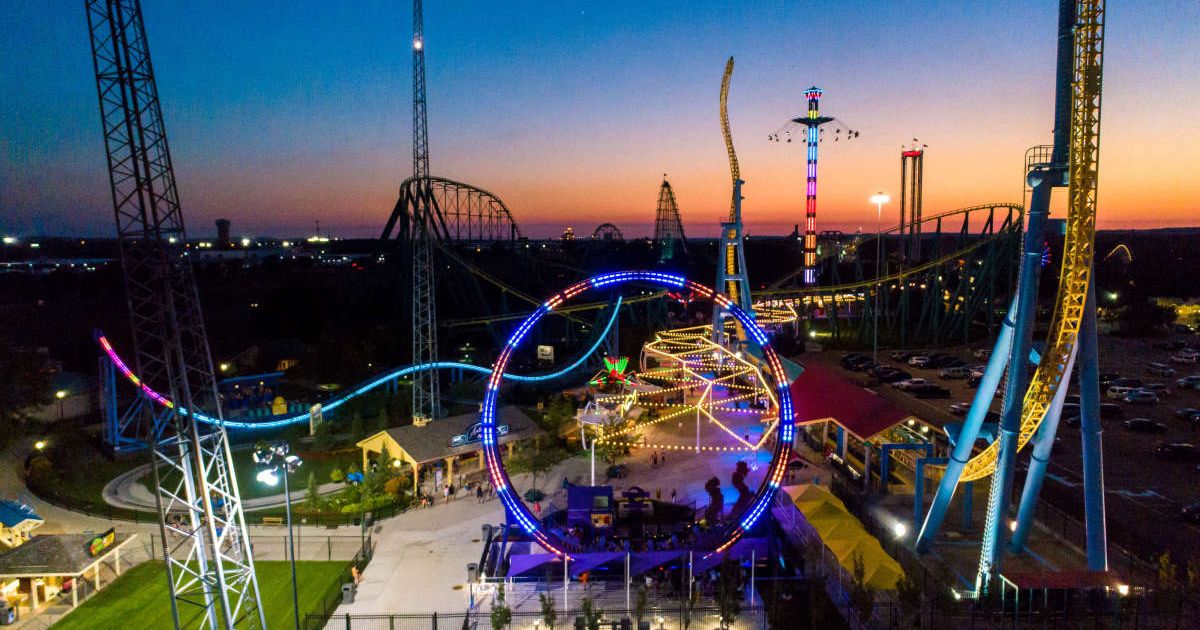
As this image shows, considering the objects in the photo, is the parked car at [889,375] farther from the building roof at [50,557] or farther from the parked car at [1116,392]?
the building roof at [50,557]

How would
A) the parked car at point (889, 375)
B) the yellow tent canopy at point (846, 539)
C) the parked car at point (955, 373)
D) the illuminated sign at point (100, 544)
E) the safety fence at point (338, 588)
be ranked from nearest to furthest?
the yellow tent canopy at point (846, 539) → the safety fence at point (338, 588) → the illuminated sign at point (100, 544) → the parked car at point (889, 375) → the parked car at point (955, 373)

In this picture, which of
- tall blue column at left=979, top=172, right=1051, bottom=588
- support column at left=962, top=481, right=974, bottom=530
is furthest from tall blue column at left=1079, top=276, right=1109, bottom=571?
support column at left=962, top=481, right=974, bottom=530

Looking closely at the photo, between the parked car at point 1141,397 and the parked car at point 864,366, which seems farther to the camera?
the parked car at point 864,366

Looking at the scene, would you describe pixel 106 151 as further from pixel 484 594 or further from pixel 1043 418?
pixel 1043 418

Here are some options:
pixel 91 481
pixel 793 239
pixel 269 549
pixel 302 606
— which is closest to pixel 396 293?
pixel 91 481

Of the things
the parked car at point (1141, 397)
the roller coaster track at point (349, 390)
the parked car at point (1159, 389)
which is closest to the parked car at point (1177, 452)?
the parked car at point (1141, 397)

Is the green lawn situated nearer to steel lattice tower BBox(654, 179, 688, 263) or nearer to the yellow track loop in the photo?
the yellow track loop

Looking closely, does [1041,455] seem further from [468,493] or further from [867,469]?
[468,493]
